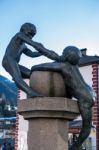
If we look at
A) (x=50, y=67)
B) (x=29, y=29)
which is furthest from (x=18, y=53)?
(x=50, y=67)

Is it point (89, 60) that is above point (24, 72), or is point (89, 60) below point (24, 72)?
above

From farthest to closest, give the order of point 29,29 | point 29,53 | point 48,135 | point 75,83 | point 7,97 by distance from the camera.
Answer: point 7,97 → point 29,53 → point 29,29 → point 75,83 → point 48,135

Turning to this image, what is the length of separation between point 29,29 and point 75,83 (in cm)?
136

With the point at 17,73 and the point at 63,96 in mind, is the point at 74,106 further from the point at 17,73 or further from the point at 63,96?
the point at 17,73

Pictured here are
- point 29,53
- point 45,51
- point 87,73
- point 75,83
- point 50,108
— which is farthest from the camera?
point 87,73

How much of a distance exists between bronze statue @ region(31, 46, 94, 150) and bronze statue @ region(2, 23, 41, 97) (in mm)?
378

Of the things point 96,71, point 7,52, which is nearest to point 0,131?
point 96,71

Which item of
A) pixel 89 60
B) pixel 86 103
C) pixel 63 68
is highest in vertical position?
pixel 89 60

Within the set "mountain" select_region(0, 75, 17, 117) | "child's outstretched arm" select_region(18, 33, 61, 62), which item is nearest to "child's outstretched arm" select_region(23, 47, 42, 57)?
"child's outstretched arm" select_region(18, 33, 61, 62)

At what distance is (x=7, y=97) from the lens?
2475 inches

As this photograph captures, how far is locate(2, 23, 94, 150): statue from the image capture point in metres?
6.69

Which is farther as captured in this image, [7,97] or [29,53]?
[7,97]

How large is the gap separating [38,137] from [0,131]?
30357 millimetres

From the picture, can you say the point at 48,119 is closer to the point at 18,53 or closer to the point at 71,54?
the point at 71,54
